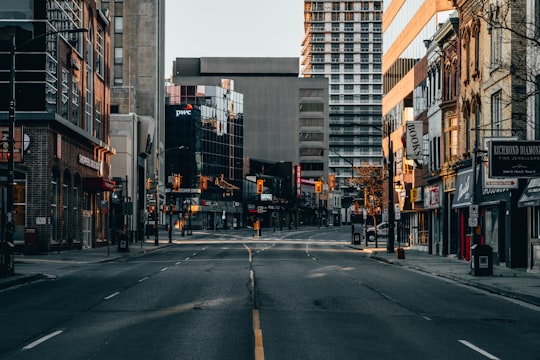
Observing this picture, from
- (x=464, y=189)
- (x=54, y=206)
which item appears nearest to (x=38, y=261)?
(x=54, y=206)

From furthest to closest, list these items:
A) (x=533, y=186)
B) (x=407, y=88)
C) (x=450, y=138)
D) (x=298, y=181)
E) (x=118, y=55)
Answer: (x=298, y=181) < (x=118, y=55) < (x=407, y=88) < (x=450, y=138) < (x=533, y=186)

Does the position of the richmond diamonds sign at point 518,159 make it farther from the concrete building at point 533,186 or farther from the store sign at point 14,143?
the store sign at point 14,143

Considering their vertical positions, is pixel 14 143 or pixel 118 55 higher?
pixel 118 55

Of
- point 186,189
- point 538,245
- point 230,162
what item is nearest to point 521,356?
point 538,245

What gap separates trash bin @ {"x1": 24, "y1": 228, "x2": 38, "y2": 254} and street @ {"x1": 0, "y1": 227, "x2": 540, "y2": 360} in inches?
756

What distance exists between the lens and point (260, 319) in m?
16.9

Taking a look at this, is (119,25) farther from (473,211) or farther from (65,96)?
(473,211)

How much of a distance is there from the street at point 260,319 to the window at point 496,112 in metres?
10.7

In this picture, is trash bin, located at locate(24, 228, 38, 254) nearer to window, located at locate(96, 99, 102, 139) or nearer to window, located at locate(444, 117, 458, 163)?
window, located at locate(96, 99, 102, 139)

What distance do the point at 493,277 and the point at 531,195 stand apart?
12.9 feet

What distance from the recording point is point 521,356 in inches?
515

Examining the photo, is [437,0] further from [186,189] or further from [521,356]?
[186,189]

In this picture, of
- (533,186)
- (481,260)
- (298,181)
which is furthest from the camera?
(298,181)

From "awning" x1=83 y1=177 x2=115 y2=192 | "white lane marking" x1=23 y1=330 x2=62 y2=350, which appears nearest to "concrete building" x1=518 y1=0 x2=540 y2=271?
"white lane marking" x1=23 y1=330 x2=62 y2=350
